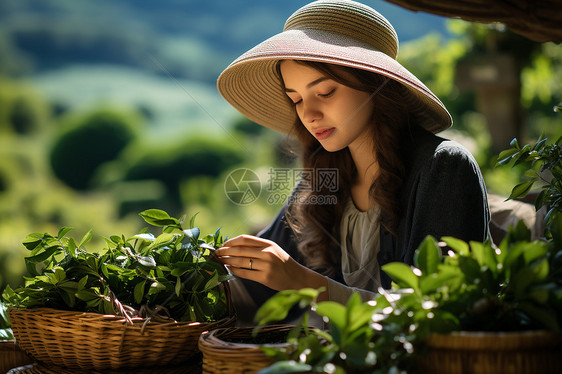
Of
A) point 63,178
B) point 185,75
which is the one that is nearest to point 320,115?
point 63,178

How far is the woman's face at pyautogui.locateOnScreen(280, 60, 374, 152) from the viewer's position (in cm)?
100

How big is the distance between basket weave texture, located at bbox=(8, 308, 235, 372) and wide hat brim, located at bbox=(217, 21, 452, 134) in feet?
1.60

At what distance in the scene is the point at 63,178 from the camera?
204 inches

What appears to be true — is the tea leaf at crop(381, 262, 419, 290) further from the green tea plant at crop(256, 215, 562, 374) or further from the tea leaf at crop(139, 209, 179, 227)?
the tea leaf at crop(139, 209, 179, 227)

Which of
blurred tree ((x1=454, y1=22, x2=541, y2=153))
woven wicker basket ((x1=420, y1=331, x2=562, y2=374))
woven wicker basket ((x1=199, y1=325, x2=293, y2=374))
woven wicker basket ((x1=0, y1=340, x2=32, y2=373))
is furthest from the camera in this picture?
blurred tree ((x1=454, y1=22, x2=541, y2=153))

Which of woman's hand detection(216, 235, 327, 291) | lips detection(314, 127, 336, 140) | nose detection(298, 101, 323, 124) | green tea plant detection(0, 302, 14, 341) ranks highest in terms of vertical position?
nose detection(298, 101, 323, 124)

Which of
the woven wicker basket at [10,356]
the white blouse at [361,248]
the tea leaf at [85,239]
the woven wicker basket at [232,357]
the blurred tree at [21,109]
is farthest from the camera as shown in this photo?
the blurred tree at [21,109]

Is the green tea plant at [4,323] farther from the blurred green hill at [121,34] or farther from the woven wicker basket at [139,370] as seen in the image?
the blurred green hill at [121,34]

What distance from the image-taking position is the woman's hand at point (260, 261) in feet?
2.74

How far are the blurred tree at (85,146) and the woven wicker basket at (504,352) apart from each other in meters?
5.15

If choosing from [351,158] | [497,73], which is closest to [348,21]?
[351,158]

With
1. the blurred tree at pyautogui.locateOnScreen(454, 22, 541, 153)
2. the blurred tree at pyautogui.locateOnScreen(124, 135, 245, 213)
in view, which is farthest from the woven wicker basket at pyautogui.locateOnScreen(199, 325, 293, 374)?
the blurred tree at pyautogui.locateOnScreen(124, 135, 245, 213)

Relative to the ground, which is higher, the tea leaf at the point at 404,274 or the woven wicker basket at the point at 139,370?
the tea leaf at the point at 404,274

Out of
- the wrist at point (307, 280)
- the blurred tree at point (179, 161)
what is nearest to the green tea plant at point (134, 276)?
the wrist at point (307, 280)
